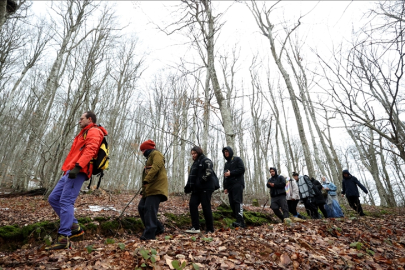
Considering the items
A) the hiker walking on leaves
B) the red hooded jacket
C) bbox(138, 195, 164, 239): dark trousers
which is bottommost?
bbox(138, 195, 164, 239): dark trousers

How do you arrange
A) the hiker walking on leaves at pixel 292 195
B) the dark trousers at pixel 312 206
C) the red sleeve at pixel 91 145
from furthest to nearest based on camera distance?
1. the dark trousers at pixel 312 206
2. the hiker walking on leaves at pixel 292 195
3. the red sleeve at pixel 91 145

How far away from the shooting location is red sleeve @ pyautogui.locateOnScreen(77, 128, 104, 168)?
9.74 feet

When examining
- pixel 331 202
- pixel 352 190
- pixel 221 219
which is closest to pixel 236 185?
pixel 221 219

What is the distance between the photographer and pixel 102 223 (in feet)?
14.6

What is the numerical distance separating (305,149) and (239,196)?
5312mm

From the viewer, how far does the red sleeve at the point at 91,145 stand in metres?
2.97

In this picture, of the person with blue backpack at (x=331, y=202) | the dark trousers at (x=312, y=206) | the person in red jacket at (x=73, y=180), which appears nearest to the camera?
the person in red jacket at (x=73, y=180)

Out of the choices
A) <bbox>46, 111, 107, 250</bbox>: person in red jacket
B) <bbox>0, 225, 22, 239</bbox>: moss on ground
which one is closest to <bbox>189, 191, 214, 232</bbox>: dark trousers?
<bbox>46, 111, 107, 250</bbox>: person in red jacket

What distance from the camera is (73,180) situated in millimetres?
3012

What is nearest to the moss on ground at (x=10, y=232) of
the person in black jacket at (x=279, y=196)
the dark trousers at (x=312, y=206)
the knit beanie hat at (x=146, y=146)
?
the knit beanie hat at (x=146, y=146)

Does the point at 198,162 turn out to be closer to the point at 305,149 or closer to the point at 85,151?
the point at 85,151

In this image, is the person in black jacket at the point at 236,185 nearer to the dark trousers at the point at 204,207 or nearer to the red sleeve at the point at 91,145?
the dark trousers at the point at 204,207

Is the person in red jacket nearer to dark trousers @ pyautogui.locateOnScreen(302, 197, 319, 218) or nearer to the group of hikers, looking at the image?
the group of hikers

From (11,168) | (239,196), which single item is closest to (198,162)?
(239,196)
